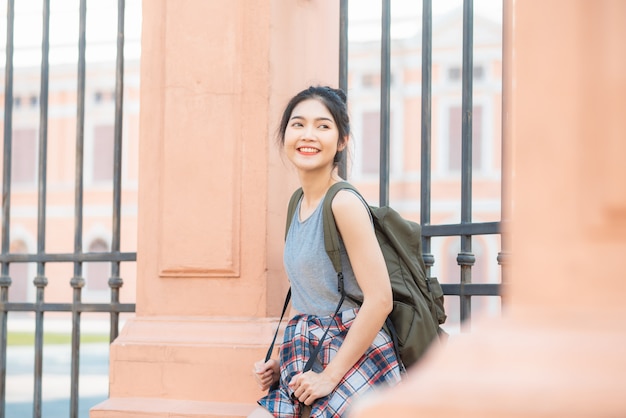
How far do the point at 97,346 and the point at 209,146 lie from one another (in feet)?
84.9

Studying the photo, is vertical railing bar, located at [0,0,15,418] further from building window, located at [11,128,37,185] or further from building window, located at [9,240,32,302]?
building window, located at [11,128,37,185]

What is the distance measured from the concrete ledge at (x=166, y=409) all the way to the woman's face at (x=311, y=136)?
1188 mm

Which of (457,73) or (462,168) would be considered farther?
(457,73)

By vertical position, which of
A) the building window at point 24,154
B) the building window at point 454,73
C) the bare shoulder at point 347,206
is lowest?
the bare shoulder at point 347,206

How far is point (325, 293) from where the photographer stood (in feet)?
10.7

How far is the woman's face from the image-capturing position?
3.38 meters

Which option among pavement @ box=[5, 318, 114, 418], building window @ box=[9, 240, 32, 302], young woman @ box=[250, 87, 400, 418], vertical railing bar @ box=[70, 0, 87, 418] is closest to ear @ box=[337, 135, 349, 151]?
young woman @ box=[250, 87, 400, 418]

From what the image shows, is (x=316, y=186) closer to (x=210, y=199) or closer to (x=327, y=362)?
(x=327, y=362)

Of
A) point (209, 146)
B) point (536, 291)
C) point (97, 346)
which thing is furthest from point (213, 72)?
point (97, 346)

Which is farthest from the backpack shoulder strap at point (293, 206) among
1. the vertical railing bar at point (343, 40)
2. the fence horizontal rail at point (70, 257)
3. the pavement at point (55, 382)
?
the pavement at point (55, 382)

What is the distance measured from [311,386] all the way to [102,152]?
31254mm

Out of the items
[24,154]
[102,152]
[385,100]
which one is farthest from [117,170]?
[24,154]

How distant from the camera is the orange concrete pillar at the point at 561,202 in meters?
1.25

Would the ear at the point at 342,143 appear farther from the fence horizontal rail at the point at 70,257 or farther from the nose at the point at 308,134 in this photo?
the fence horizontal rail at the point at 70,257
